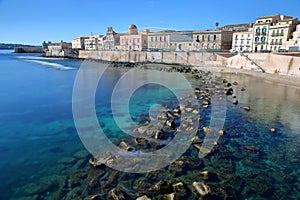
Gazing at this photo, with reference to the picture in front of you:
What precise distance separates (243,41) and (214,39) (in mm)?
7896

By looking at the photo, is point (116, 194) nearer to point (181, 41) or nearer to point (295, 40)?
point (295, 40)

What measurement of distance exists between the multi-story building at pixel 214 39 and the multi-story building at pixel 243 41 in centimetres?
425

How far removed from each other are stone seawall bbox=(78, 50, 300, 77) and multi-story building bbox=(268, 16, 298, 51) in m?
5.55

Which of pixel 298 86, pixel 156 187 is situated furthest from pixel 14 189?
pixel 298 86

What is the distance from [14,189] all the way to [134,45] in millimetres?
64261

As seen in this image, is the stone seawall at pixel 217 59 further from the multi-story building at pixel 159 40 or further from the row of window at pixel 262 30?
the row of window at pixel 262 30

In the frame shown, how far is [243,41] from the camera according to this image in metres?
44.1

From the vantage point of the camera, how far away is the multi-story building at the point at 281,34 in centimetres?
3656

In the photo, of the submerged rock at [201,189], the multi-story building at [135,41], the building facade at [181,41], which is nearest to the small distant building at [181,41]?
the building facade at [181,41]

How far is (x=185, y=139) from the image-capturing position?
1131 cm

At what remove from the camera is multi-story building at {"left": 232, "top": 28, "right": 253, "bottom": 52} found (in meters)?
43.0

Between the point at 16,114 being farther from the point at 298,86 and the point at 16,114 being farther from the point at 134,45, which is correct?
the point at 134,45

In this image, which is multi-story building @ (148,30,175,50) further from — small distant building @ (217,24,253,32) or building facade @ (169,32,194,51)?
small distant building @ (217,24,253,32)

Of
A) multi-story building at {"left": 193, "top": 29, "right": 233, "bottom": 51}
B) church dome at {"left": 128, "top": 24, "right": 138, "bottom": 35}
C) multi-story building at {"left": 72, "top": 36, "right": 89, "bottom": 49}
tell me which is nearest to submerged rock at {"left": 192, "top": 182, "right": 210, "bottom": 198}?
multi-story building at {"left": 193, "top": 29, "right": 233, "bottom": 51}
